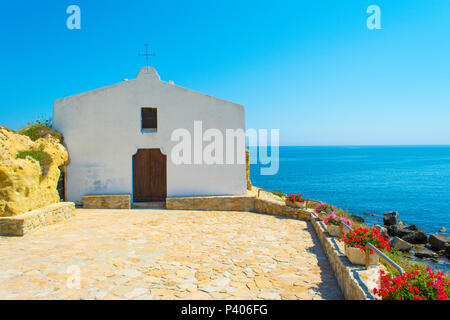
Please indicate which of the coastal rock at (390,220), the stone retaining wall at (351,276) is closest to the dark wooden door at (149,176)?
the stone retaining wall at (351,276)

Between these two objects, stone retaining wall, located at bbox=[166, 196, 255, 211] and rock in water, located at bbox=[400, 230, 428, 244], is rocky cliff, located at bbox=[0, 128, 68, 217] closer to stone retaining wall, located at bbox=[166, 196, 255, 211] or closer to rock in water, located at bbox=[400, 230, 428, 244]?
stone retaining wall, located at bbox=[166, 196, 255, 211]

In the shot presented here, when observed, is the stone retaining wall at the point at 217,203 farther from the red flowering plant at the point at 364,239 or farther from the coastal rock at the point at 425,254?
the coastal rock at the point at 425,254

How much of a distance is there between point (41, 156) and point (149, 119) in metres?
5.83

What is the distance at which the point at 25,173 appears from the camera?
31.0 ft

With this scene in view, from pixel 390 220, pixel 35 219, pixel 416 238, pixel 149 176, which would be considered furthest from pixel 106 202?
pixel 390 220

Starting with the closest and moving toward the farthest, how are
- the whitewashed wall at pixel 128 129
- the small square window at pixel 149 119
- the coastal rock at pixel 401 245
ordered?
the whitewashed wall at pixel 128 129
the small square window at pixel 149 119
the coastal rock at pixel 401 245

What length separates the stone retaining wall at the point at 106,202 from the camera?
13.5 metres

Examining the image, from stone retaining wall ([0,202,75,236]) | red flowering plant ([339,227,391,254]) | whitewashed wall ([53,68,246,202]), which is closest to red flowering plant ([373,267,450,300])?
red flowering plant ([339,227,391,254])

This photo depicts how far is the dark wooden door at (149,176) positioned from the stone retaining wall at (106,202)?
2.43 feet

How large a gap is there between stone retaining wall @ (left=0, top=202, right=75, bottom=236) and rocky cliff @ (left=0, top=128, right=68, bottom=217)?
0.29 meters

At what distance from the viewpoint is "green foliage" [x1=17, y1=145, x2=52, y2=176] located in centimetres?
1009

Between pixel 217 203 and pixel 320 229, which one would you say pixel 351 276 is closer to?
pixel 320 229
